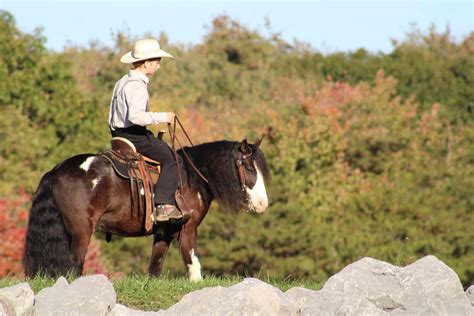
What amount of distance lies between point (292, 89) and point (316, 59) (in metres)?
7.94

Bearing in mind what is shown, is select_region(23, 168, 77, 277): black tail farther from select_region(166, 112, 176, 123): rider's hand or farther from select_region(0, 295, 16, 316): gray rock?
select_region(0, 295, 16, 316): gray rock

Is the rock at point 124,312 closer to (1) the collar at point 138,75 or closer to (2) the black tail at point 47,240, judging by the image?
(2) the black tail at point 47,240

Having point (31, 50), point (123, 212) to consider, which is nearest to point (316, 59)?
point (31, 50)

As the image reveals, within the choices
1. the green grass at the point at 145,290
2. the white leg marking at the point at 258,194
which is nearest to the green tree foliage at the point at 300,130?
the white leg marking at the point at 258,194

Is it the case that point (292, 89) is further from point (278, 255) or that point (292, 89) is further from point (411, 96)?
point (278, 255)

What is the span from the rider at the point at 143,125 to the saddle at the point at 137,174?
79 millimetres

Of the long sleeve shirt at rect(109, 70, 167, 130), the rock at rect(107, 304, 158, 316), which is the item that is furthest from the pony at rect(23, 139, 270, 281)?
the rock at rect(107, 304, 158, 316)

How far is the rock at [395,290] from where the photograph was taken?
10227 millimetres

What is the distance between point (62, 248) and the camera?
40.5ft

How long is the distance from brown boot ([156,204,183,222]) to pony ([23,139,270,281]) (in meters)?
0.25

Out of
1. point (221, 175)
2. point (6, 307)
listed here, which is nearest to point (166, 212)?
point (221, 175)

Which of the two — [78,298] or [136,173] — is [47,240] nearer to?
[136,173]

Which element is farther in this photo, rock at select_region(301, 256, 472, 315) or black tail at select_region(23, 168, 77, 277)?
black tail at select_region(23, 168, 77, 277)

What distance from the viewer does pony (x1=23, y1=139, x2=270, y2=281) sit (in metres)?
12.3
